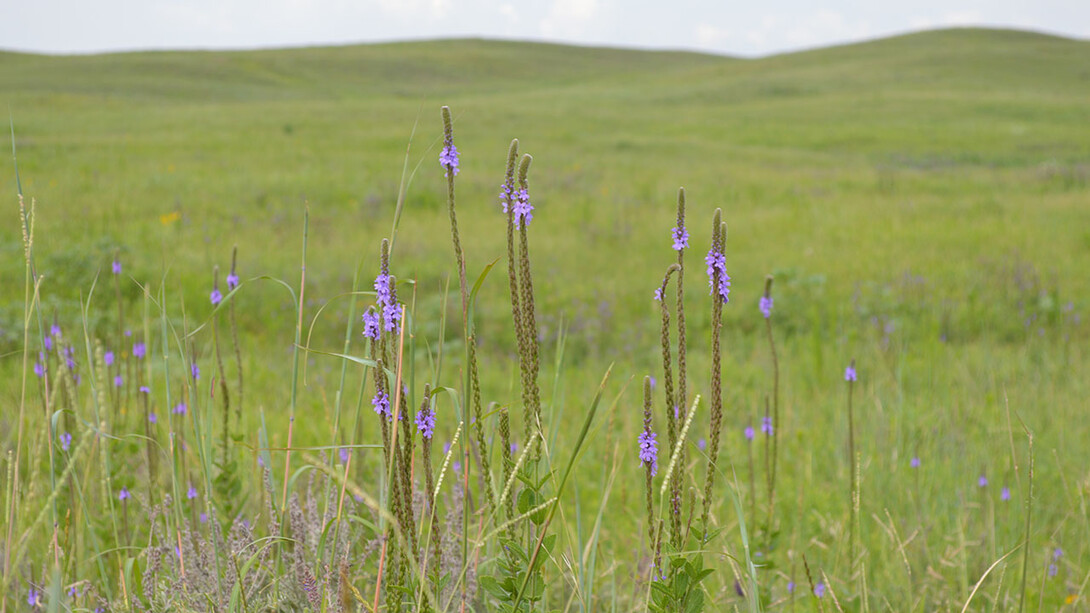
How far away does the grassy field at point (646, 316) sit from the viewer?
2590 millimetres

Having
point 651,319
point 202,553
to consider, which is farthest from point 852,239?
point 202,553

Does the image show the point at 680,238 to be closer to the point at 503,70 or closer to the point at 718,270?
the point at 718,270

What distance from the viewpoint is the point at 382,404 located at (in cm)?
137

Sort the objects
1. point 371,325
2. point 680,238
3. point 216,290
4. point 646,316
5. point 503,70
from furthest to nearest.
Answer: point 503,70 < point 646,316 < point 216,290 < point 680,238 < point 371,325

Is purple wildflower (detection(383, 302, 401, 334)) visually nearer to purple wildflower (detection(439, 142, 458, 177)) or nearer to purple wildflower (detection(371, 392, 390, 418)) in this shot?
purple wildflower (detection(371, 392, 390, 418))

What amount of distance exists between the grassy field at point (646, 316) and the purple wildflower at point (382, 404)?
96 mm

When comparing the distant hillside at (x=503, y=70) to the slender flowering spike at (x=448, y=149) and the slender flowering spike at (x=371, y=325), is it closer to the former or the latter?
the slender flowering spike at (x=448, y=149)

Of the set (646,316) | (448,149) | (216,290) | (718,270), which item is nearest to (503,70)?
(646,316)

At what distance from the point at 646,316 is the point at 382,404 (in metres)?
5.72

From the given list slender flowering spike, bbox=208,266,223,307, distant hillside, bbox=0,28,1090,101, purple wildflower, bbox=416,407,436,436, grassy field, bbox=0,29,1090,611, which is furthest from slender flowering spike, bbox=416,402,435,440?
distant hillside, bbox=0,28,1090,101

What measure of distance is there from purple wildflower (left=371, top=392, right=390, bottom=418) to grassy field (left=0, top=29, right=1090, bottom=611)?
0.31 feet

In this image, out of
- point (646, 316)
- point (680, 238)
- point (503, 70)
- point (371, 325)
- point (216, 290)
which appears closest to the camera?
point (371, 325)

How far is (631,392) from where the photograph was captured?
17.3 feet

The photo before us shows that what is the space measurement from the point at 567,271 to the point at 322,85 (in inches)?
2004
